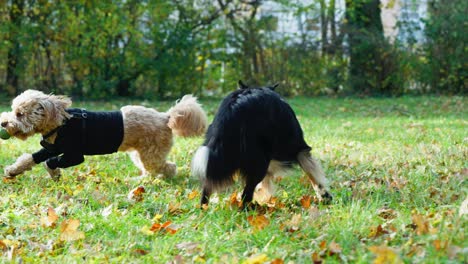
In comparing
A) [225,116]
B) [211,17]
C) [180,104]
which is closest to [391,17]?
[211,17]

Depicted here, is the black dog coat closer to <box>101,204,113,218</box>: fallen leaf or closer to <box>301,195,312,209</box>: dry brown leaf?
<box>101,204,113,218</box>: fallen leaf

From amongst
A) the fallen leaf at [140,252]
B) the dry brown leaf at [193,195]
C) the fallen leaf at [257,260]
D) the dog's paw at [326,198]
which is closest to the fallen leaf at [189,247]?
the fallen leaf at [140,252]

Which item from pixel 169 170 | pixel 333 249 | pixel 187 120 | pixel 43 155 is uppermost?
pixel 187 120

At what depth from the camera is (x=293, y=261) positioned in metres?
2.84

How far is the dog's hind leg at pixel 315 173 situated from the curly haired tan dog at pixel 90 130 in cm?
160

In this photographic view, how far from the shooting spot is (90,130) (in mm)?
5176

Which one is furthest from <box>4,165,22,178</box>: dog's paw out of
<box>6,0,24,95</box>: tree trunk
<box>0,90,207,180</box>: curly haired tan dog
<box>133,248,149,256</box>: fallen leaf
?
<box>6,0,24,95</box>: tree trunk

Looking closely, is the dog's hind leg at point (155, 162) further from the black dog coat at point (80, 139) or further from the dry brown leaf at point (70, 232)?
the dry brown leaf at point (70, 232)

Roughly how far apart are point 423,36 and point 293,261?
15375mm

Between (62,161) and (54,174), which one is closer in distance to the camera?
(62,161)

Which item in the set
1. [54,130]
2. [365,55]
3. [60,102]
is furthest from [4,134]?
[365,55]

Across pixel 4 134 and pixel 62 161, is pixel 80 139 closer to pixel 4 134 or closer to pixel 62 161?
pixel 62 161

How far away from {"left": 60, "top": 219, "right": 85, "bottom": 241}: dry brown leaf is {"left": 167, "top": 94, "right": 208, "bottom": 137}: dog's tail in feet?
7.35

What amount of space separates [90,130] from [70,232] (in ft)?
6.49
